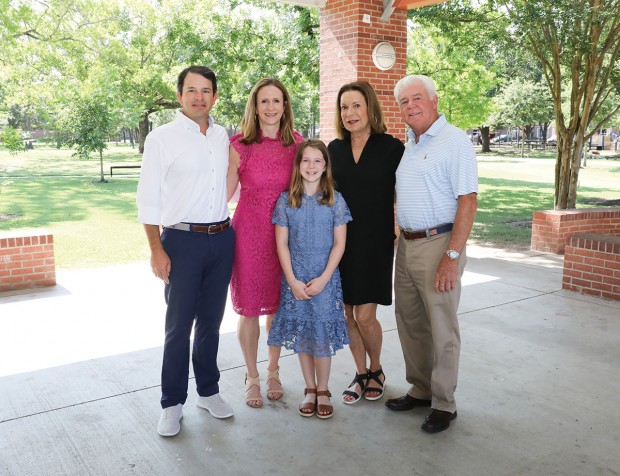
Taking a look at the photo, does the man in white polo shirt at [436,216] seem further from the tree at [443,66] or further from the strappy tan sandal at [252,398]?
the tree at [443,66]

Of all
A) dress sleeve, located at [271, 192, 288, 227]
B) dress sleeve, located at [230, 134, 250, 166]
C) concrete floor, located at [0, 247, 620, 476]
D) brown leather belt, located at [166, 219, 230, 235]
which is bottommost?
concrete floor, located at [0, 247, 620, 476]

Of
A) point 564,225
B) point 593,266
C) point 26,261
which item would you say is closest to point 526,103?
point 564,225

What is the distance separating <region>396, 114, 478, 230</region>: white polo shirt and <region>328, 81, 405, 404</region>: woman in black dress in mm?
169

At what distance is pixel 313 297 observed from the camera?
3.26 metres

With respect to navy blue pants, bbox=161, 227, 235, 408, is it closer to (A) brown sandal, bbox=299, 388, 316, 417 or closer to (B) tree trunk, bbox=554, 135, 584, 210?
(A) brown sandal, bbox=299, 388, 316, 417

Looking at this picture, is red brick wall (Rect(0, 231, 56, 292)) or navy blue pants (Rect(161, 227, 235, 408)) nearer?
navy blue pants (Rect(161, 227, 235, 408))

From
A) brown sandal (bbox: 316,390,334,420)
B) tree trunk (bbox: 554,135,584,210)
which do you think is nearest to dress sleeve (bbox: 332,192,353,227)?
brown sandal (bbox: 316,390,334,420)

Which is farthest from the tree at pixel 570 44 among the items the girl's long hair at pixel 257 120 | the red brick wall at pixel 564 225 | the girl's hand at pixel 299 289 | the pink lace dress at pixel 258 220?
the girl's hand at pixel 299 289

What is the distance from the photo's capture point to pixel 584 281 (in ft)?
19.5

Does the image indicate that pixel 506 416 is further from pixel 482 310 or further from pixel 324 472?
pixel 482 310

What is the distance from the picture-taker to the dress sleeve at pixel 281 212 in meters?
3.21

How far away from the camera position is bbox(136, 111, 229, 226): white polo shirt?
2.94 meters

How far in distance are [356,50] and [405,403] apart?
5023 mm

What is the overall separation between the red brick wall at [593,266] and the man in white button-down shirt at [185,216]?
4147 mm
